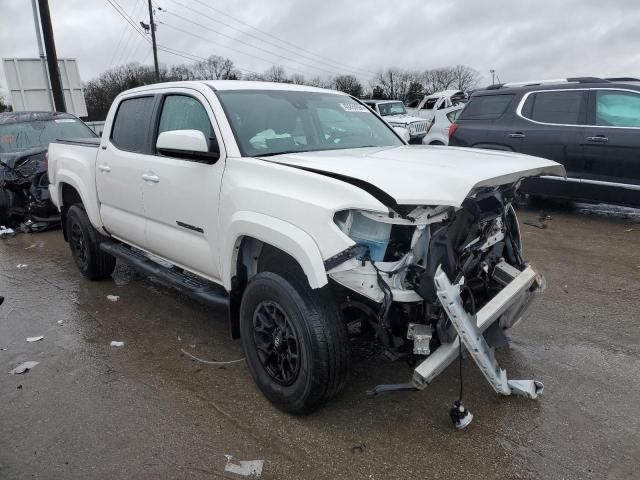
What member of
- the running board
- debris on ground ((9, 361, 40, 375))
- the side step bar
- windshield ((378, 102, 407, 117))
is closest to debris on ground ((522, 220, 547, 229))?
the running board

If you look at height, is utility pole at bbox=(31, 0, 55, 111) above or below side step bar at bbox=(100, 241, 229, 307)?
above

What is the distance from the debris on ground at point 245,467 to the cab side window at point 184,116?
203 cm

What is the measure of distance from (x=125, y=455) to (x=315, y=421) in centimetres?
104

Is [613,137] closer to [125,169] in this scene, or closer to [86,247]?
[125,169]

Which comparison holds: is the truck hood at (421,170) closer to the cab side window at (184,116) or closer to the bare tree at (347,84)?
the cab side window at (184,116)

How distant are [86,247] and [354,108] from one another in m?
3.17

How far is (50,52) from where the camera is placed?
45.3 ft

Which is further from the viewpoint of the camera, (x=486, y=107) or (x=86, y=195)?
(x=486, y=107)

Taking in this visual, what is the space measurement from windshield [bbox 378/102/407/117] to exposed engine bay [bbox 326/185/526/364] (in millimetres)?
17669

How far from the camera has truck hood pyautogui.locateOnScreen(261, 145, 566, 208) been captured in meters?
2.38

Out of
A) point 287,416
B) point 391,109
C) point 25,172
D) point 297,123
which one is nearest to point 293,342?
point 287,416

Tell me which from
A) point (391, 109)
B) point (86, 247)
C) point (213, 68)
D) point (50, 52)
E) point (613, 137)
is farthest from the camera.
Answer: point (213, 68)

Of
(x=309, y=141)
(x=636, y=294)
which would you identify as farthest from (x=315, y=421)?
(x=636, y=294)

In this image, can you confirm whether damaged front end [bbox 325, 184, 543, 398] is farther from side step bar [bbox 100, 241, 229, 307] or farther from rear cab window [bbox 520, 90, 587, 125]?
rear cab window [bbox 520, 90, 587, 125]
